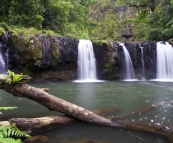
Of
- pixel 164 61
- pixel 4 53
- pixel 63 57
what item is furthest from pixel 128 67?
pixel 4 53

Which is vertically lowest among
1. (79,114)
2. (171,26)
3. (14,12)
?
(79,114)

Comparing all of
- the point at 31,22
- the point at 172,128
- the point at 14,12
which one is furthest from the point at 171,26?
the point at 172,128

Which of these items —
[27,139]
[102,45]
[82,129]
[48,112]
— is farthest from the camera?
[102,45]

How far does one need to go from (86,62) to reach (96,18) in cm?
2054

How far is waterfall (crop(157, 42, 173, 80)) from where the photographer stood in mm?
17406

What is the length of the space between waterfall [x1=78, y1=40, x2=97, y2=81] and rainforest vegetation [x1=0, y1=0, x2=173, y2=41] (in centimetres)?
305

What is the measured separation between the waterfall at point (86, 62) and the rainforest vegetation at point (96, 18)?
9.99 feet

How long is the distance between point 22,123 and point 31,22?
15.3 metres

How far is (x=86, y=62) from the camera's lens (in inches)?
658

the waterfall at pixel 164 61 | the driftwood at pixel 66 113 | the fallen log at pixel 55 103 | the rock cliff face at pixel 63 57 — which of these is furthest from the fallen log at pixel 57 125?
the waterfall at pixel 164 61

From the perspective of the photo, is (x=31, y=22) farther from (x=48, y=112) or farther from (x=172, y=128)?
(x=172, y=128)

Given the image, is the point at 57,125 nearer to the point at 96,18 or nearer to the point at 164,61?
the point at 164,61

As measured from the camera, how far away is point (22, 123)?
163 inches

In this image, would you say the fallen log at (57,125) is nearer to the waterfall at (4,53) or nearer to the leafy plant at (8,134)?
the leafy plant at (8,134)
